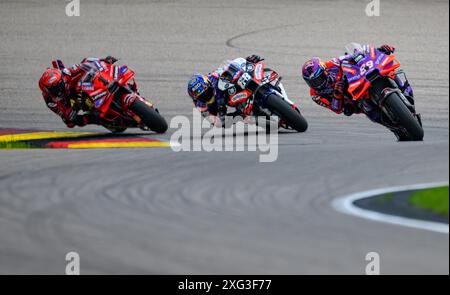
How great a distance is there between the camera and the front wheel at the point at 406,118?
1195 cm

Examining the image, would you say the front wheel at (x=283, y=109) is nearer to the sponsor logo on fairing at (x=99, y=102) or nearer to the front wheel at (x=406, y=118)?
the front wheel at (x=406, y=118)

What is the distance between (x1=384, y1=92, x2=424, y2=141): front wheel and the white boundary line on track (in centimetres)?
338

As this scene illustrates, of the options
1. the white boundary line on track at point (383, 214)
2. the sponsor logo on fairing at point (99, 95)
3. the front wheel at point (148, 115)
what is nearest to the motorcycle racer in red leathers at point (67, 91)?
the sponsor logo on fairing at point (99, 95)

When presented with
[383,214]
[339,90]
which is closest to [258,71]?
[339,90]

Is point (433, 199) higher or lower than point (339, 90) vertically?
lower

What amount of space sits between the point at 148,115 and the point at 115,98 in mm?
475

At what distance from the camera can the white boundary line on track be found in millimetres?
7516

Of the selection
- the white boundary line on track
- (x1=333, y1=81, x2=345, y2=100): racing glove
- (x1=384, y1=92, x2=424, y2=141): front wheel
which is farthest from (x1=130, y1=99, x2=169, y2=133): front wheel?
the white boundary line on track

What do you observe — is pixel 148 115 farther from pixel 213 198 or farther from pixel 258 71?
pixel 213 198

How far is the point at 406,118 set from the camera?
12.0 m

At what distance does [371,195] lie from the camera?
8461mm

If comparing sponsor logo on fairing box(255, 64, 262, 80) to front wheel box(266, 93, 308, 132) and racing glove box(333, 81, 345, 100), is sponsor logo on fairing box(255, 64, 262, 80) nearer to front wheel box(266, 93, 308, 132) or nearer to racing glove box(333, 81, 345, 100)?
front wheel box(266, 93, 308, 132)

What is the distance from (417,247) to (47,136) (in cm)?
685
